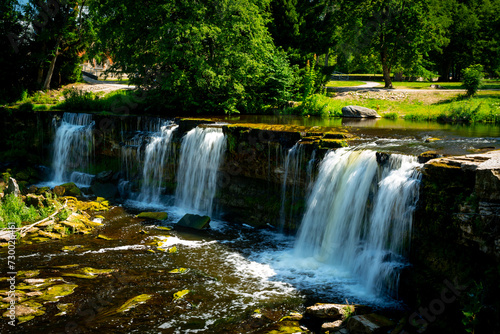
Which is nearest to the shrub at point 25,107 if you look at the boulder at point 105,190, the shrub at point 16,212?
the boulder at point 105,190

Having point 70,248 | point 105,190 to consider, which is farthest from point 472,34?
point 70,248

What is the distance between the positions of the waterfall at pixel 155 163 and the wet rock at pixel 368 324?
1103 centimetres

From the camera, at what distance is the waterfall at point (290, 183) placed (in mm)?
13086

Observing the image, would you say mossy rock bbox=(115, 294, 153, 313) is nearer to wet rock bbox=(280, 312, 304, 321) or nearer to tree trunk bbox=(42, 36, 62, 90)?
wet rock bbox=(280, 312, 304, 321)

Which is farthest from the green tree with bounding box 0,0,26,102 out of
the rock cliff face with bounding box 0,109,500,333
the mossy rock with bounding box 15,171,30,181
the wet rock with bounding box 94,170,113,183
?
the rock cliff face with bounding box 0,109,500,333

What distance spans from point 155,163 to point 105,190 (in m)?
2.43

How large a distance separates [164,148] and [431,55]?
38.6 meters

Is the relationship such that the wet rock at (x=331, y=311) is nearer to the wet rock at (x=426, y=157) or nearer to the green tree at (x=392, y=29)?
the wet rock at (x=426, y=157)

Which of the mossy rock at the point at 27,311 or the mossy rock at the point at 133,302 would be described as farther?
the mossy rock at the point at 133,302

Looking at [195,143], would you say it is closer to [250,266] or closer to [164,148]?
[164,148]

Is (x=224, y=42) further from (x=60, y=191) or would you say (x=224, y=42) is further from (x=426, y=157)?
(x=426, y=157)

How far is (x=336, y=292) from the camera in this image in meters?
9.19

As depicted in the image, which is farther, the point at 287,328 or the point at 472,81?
the point at 472,81

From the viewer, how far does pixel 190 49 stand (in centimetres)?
2031
